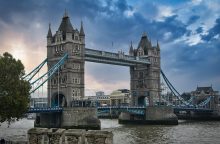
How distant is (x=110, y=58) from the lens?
86562mm

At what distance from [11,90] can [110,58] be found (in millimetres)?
48289

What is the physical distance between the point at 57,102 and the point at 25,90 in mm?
40606

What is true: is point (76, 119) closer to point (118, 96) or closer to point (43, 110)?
point (43, 110)

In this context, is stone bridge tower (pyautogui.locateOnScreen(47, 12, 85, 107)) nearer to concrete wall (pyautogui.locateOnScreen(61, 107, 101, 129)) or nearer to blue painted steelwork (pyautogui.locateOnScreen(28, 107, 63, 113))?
concrete wall (pyautogui.locateOnScreen(61, 107, 101, 129))

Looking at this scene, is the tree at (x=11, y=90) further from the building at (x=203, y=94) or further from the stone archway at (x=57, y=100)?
the building at (x=203, y=94)

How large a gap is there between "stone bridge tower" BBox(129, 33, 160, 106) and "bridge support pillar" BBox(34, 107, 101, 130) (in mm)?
34985

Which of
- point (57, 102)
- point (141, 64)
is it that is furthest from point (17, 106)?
point (141, 64)

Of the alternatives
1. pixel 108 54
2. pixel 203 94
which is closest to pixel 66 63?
pixel 108 54

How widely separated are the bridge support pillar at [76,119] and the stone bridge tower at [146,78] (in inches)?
1377

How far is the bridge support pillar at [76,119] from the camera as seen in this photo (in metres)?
66.6

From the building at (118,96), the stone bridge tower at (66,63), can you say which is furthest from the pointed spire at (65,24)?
the building at (118,96)

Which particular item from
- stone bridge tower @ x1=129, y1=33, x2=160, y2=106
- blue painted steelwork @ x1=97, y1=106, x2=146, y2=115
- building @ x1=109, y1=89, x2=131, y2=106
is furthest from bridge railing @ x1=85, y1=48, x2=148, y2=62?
building @ x1=109, y1=89, x2=131, y2=106

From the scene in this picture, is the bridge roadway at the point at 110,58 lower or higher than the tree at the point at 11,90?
higher

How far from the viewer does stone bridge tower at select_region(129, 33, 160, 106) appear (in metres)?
102
